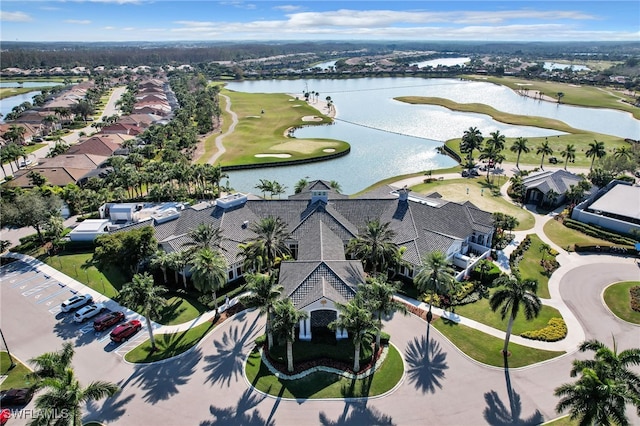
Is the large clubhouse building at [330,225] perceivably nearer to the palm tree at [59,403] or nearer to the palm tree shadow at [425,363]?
the palm tree shadow at [425,363]

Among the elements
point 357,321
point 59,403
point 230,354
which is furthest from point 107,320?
point 357,321

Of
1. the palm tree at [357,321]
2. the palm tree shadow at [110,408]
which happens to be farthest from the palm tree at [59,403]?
the palm tree at [357,321]

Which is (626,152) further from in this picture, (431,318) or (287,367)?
(287,367)

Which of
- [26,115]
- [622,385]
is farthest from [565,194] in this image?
[26,115]

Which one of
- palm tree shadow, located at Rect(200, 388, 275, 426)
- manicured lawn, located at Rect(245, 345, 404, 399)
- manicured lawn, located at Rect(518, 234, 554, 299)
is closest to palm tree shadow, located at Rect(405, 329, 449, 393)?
manicured lawn, located at Rect(245, 345, 404, 399)

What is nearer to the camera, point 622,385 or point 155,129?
point 622,385
